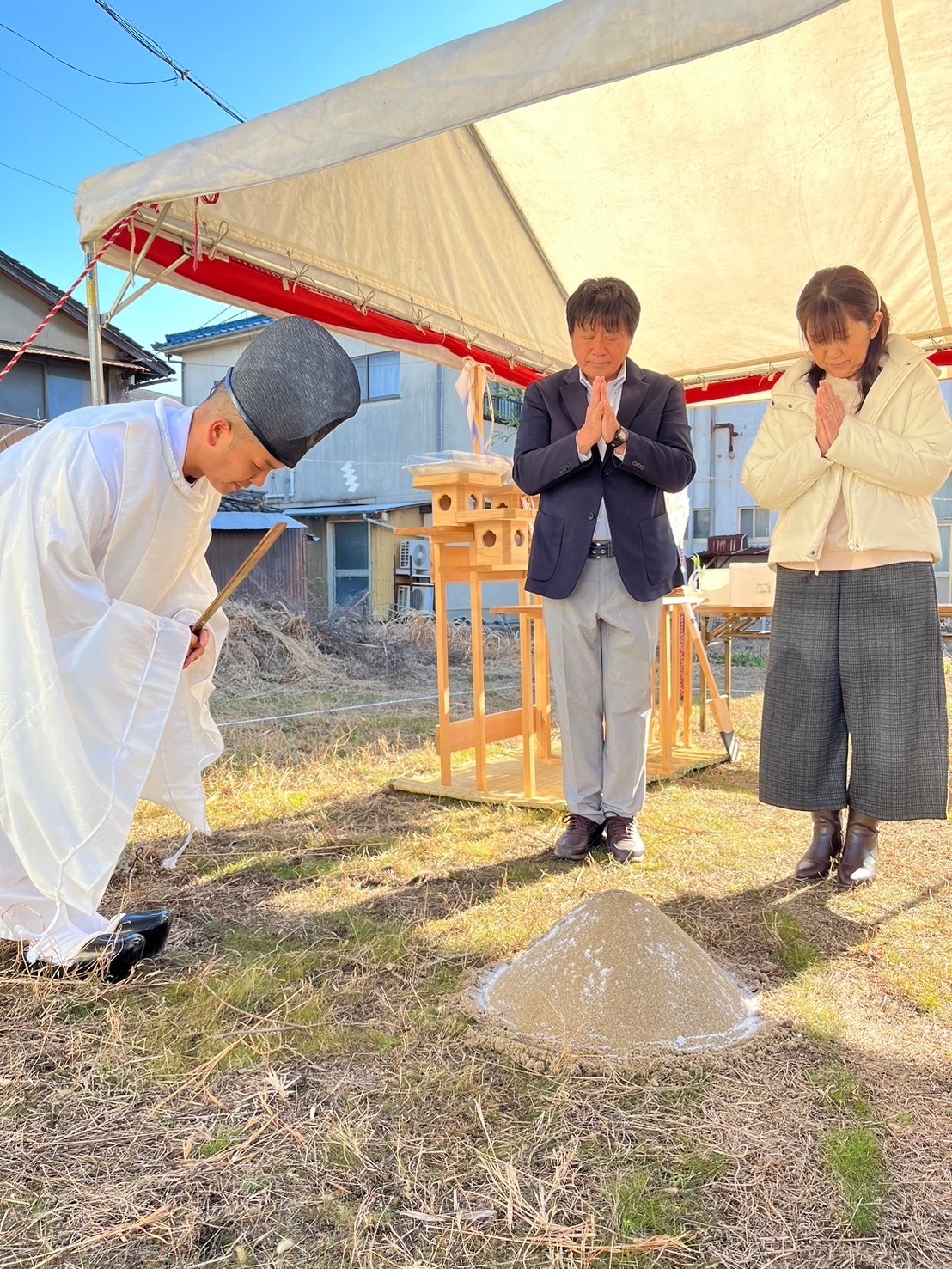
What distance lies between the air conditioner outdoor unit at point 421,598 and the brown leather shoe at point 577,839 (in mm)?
10769

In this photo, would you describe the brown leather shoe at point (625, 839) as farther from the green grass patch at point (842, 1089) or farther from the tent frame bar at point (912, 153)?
the tent frame bar at point (912, 153)

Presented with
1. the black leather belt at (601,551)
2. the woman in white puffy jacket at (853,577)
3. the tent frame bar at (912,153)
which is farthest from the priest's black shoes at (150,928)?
the tent frame bar at (912,153)

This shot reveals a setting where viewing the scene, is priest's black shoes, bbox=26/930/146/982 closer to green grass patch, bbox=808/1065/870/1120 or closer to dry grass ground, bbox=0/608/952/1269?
dry grass ground, bbox=0/608/952/1269

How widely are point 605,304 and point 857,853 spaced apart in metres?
1.67

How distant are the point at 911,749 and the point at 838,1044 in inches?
37.8

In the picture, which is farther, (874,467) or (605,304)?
(605,304)

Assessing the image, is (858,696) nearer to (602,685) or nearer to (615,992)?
(602,685)

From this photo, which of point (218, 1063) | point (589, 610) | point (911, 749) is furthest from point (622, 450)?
point (218, 1063)

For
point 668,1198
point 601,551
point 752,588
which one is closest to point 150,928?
point 668,1198

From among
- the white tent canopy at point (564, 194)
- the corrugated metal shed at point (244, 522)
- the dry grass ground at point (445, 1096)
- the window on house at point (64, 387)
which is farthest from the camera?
the corrugated metal shed at point (244, 522)

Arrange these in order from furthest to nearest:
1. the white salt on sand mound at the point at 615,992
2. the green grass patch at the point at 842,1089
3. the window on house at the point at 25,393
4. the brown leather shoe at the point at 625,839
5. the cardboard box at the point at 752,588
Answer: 1. the window on house at the point at 25,393
2. the cardboard box at the point at 752,588
3. the brown leather shoe at the point at 625,839
4. the white salt on sand mound at the point at 615,992
5. the green grass patch at the point at 842,1089

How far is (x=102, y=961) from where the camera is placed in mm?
1897

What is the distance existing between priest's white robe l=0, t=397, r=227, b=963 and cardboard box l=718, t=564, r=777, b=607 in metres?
3.22

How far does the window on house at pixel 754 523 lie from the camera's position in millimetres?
13109
